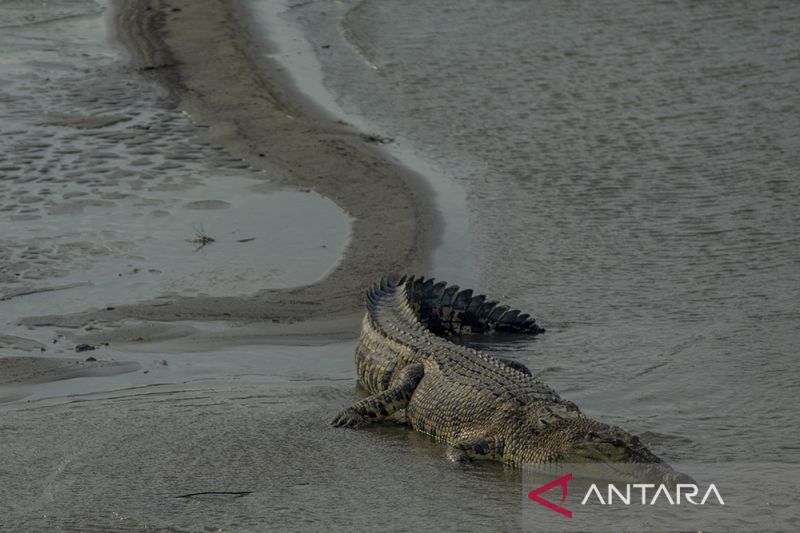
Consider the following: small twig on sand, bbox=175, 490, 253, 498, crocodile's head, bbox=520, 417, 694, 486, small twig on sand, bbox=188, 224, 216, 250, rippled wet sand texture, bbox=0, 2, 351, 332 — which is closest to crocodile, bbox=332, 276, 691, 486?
crocodile's head, bbox=520, 417, 694, 486

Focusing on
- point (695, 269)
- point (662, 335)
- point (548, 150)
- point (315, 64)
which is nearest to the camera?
point (662, 335)

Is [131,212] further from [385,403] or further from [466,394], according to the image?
[466,394]

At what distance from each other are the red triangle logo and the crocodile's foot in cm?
124

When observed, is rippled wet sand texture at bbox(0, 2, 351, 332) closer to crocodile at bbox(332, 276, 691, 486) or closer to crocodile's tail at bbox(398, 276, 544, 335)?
crocodile's tail at bbox(398, 276, 544, 335)

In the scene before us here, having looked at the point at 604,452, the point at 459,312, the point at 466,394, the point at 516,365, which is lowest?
the point at 459,312

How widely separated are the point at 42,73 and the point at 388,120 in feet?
13.6

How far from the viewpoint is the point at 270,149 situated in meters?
11.7

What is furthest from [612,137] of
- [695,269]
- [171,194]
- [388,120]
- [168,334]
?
[168,334]

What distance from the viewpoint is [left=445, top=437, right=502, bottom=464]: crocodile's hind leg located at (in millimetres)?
5836

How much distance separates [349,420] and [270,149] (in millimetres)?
5749

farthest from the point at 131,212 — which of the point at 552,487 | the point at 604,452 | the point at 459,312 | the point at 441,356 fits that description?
the point at 604,452

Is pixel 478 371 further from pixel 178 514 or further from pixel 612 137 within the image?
pixel 612 137

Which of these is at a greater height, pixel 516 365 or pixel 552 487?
pixel 552 487

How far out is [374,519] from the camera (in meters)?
5.03
